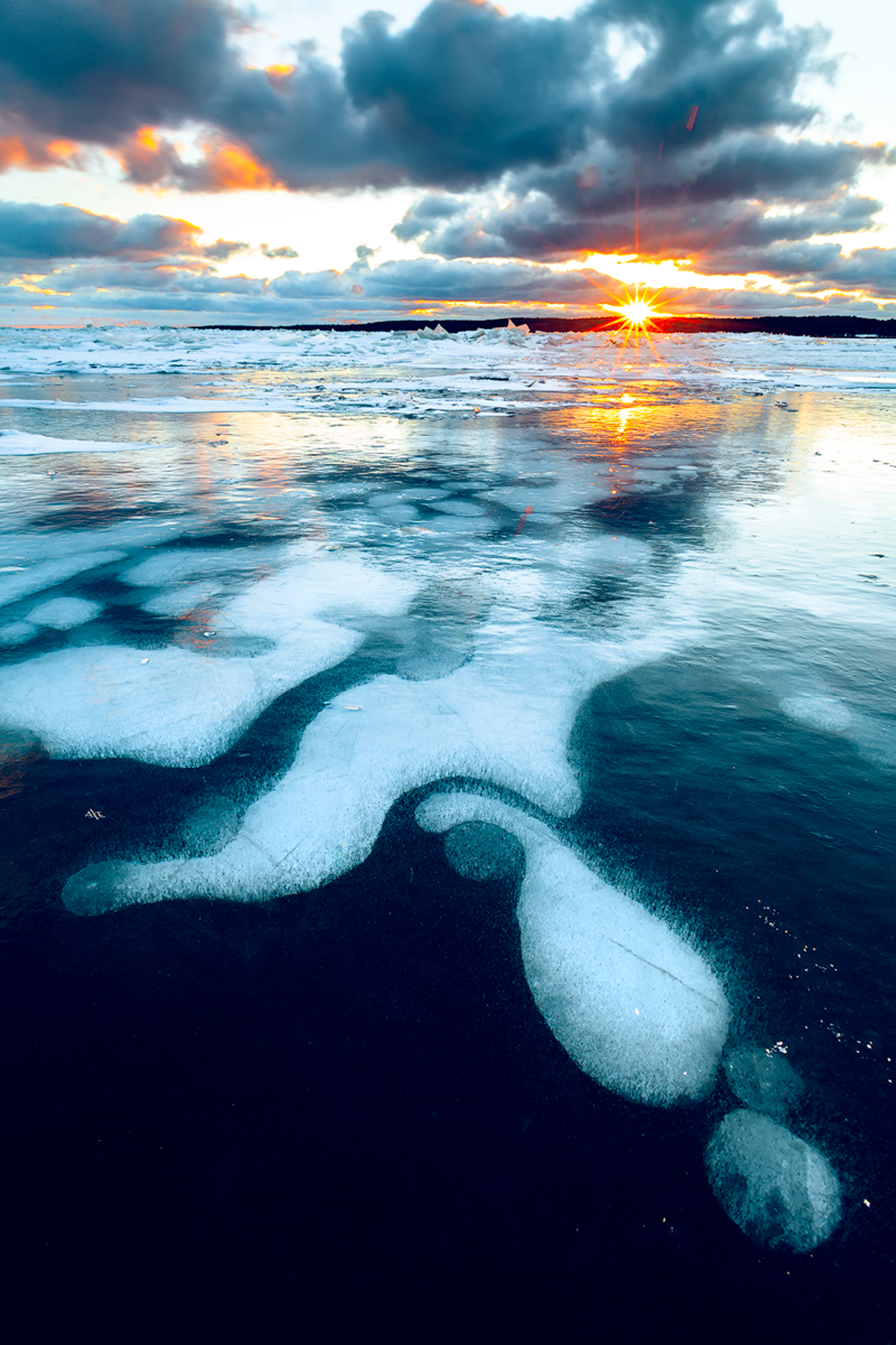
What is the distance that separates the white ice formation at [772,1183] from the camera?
1.32 metres

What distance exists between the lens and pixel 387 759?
2.68m

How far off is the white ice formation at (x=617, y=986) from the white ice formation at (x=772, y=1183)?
11 centimetres

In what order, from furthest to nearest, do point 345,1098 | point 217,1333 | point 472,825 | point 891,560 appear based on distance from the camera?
point 891,560, point 472,825, point 345,1098, point 217,1333

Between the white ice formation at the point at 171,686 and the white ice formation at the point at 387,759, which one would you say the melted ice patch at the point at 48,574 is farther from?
the white ice formation at the point at 387,759

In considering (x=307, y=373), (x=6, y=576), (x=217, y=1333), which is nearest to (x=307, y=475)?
(x=6, y=576)

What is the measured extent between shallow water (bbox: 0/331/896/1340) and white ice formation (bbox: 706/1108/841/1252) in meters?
0.03

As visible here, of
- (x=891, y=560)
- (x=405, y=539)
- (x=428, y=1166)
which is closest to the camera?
(x=428, y=1166)

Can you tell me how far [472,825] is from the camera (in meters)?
2.36

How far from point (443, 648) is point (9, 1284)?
284 centimetres

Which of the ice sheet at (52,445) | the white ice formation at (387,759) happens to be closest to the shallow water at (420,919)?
the white ice formation at (387,759)

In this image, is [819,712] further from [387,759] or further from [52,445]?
[52,445]

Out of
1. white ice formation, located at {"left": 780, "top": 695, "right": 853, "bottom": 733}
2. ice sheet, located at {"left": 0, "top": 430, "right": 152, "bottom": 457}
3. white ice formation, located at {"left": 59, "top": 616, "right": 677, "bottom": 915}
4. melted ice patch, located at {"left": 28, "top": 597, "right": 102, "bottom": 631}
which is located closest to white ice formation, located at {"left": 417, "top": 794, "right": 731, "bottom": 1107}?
white ice formation, located at {"left": 59, "top": 616, "right": 677, "bottom": 915}

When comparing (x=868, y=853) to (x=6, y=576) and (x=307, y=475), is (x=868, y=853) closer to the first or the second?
(x=6, y=576)

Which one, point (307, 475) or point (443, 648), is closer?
point (443, 648)
